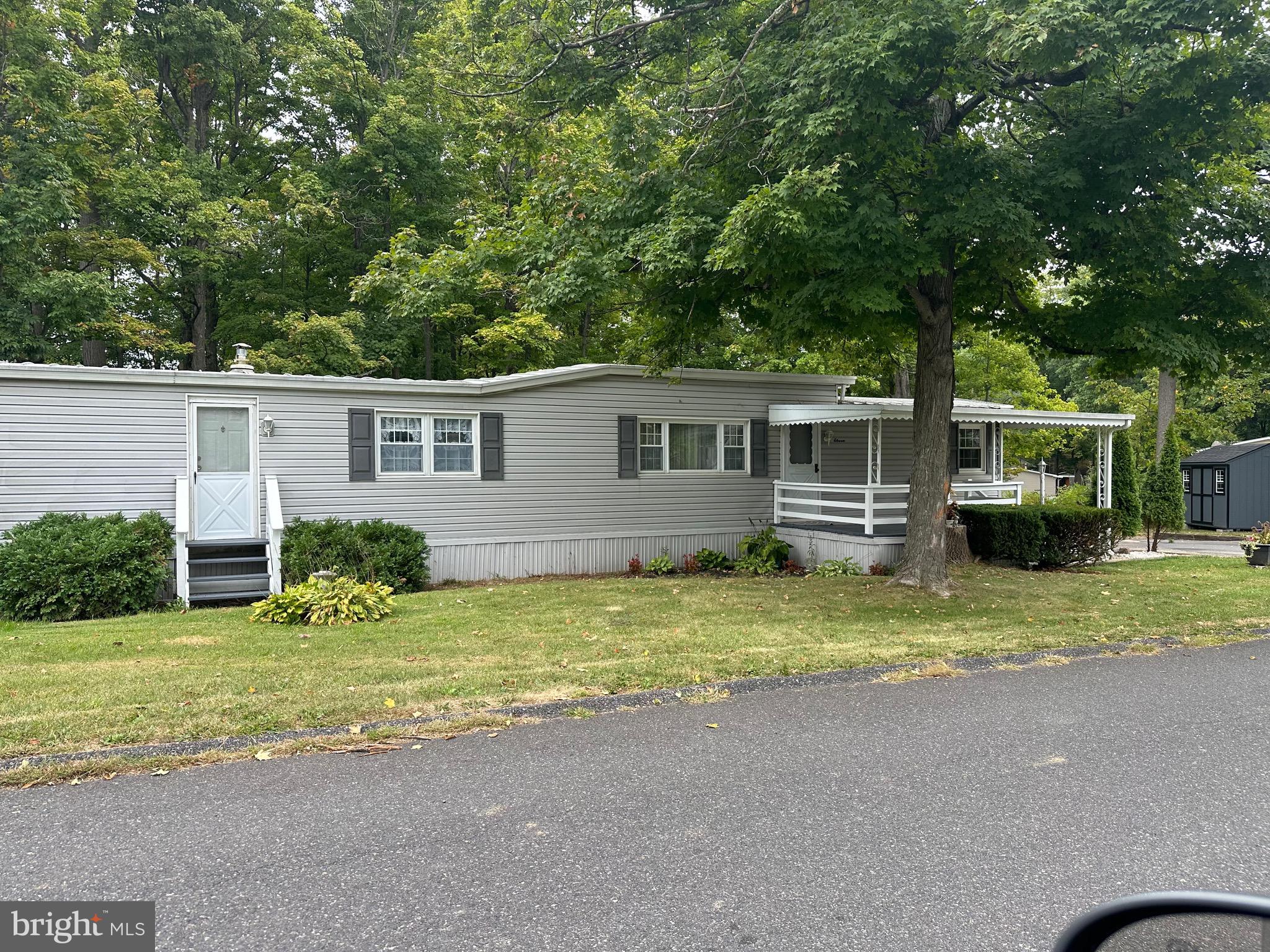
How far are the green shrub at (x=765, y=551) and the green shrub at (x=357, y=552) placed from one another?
520 centimetres

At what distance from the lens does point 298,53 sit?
18.0m

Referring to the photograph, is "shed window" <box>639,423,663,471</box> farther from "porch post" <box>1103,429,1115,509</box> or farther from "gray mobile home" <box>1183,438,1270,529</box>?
"gray mobile home" <box>1183,438,1270,529</box>

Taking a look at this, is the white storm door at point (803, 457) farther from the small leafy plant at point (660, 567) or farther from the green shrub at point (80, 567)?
the green shrub at point (80, 567)

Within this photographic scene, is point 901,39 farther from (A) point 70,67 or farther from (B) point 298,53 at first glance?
(A) point 70,67

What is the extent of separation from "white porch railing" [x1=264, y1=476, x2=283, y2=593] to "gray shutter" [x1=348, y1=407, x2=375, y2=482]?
1.05 m

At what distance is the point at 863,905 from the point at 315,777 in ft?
8.95

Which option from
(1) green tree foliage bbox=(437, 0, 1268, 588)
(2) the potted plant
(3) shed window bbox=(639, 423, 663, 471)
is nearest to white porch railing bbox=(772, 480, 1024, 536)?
(1) green tree foliage bbox=(437, 0, 1268, 588)

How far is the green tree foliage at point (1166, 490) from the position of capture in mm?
20344

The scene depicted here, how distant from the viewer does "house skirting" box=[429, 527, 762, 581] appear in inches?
465

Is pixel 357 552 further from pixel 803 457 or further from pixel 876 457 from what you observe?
pixel 876 457

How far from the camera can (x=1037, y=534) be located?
1234 cm

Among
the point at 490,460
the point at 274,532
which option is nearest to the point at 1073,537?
the point at 490,460

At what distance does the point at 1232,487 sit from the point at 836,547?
16516mm

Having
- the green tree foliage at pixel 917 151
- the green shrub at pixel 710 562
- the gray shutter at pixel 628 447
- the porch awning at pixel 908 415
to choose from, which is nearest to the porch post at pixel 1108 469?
the porch awning at pixel 908 415
